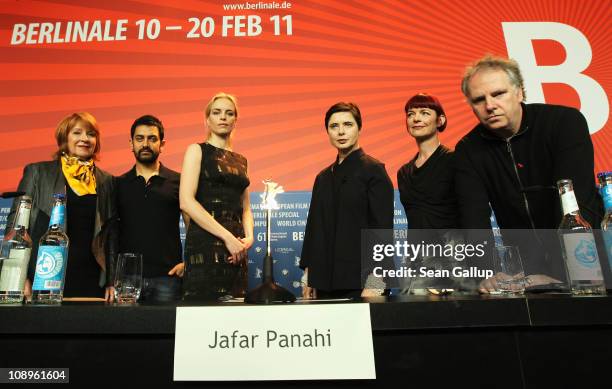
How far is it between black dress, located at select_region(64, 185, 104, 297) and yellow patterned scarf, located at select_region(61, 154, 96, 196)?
1.2 inches

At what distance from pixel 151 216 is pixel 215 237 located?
39 cm

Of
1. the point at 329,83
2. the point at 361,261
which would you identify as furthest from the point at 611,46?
the point at 361,261

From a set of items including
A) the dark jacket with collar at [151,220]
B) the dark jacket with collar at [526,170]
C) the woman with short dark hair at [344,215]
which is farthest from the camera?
the dark jacket with collar at [151,220]

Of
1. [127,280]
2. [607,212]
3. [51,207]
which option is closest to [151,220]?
[51,207]

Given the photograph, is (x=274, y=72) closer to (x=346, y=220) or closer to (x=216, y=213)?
(x=216, y=213)

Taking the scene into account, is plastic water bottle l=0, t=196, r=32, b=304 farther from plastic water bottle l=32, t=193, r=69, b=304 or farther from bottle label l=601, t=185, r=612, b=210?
bottle label l=601, t=185, r=612, b=210

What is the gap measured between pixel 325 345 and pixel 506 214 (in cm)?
106

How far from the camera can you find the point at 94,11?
2.90 metres

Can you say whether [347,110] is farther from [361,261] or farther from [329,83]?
[329,83]

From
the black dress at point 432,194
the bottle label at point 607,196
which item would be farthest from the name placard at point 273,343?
the black dress at point 432,194

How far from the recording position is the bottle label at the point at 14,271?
86 centimetres

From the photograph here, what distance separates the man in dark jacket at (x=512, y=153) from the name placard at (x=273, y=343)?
78 centimetres

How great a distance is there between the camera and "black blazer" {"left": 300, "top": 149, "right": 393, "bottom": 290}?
1.73m

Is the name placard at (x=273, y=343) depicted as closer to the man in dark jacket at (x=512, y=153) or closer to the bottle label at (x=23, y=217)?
the bottle label at (x=23, y=217)
